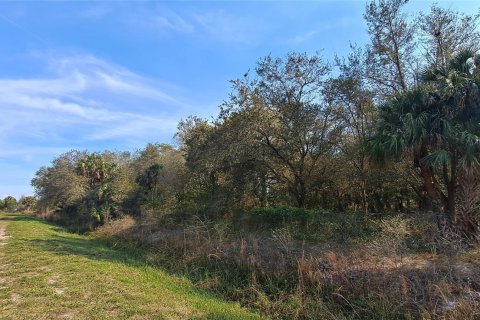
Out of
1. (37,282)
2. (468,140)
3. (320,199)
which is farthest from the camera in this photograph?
(320,199)

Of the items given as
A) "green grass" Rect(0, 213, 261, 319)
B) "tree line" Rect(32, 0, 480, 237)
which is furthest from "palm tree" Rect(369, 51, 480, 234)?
"green grass" Rect(0, 213, 261, 319)

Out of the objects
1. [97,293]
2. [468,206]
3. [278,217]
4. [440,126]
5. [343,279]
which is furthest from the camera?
[278,217]

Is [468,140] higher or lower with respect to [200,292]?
higher

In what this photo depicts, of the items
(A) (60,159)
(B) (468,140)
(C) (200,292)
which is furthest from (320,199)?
(A) (60,159)

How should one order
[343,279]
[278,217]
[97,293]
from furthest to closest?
[278,217] → [343,279] → [97,293]

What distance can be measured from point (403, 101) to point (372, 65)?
702 cm

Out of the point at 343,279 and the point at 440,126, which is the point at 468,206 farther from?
the point at 343,279

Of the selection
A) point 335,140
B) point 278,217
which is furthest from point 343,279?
point 335,140

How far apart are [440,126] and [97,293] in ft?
39.4

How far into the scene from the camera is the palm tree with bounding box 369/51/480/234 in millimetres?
11742

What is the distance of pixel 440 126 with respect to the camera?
12.4 m

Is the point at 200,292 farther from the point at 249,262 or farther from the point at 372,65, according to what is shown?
the point at 372,65

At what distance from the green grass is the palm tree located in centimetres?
869

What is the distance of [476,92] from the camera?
11766 mm
